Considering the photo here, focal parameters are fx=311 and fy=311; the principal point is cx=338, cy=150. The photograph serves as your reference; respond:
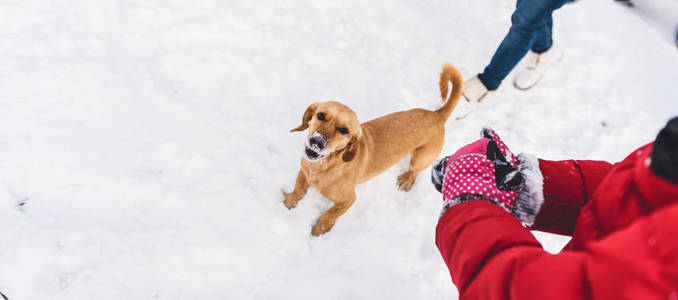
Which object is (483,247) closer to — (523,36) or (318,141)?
(318,141)

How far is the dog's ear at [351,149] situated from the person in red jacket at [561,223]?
25.5 inches

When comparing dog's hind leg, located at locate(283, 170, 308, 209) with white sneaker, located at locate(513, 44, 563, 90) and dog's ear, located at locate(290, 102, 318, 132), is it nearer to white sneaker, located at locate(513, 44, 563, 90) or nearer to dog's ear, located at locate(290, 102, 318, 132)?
dog's ear, located at locate(290, 102, 318, 132)

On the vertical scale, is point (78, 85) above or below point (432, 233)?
above

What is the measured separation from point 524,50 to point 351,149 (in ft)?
6.73

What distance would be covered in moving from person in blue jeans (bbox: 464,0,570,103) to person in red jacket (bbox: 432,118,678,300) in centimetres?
175

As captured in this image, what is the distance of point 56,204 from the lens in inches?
89.1

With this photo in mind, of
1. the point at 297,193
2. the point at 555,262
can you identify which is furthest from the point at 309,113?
the point at 555,262

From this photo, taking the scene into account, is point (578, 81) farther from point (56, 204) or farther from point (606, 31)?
point (56, 204)

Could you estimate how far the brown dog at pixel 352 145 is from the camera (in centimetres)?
209

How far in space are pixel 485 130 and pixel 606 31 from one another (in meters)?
4.18

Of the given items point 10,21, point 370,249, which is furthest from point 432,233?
point 10,21

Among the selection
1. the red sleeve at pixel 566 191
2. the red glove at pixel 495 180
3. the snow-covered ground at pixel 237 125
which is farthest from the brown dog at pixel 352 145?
the red sleeve at pixel 566 191

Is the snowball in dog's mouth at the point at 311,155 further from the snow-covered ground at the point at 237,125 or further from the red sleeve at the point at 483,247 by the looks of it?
the red sleeve at the point at 483,247

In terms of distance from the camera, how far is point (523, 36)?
2.85 metres
